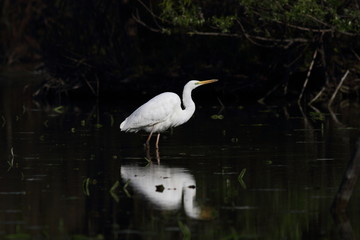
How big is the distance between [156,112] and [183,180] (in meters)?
4.53

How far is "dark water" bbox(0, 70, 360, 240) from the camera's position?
32.6 feet

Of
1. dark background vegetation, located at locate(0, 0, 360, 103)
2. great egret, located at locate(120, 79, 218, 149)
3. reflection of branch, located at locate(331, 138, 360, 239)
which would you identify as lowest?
reflection of branch, located at locate(331, 138, 360, 239)

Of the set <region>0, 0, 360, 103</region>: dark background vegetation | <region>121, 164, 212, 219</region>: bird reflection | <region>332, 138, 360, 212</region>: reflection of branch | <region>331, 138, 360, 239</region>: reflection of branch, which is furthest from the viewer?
<region>0, 0, 360, 103</region>: dark background vegetation

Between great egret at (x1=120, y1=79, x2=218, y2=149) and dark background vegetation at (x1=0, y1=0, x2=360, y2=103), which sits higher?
dark background vegetation at (x1=0, y1=0, x2=360, y2=103)

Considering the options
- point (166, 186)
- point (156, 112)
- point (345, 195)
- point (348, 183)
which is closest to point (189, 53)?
point (156, 112)

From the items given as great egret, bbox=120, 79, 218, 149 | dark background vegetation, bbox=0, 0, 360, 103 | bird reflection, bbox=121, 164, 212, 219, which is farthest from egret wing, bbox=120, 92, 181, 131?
dark background vegetation, bbox=0, 0, 360, 103

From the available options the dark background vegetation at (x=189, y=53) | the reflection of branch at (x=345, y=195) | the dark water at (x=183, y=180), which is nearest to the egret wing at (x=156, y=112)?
the dark water at (x=183, y=180)

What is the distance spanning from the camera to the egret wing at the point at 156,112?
17422 millimetres

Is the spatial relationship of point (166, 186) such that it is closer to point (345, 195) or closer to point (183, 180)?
point (183, 180)

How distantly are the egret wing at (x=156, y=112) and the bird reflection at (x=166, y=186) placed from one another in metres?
2.74

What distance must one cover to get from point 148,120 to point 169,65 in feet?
40.4

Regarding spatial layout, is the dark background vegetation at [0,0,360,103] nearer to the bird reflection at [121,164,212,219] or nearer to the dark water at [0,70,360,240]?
the dark water at [0,70,360,240]

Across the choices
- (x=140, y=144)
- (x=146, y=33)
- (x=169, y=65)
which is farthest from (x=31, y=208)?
(x=146, y=33)

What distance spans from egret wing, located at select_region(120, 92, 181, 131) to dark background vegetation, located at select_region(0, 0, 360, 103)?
771 centimetres
